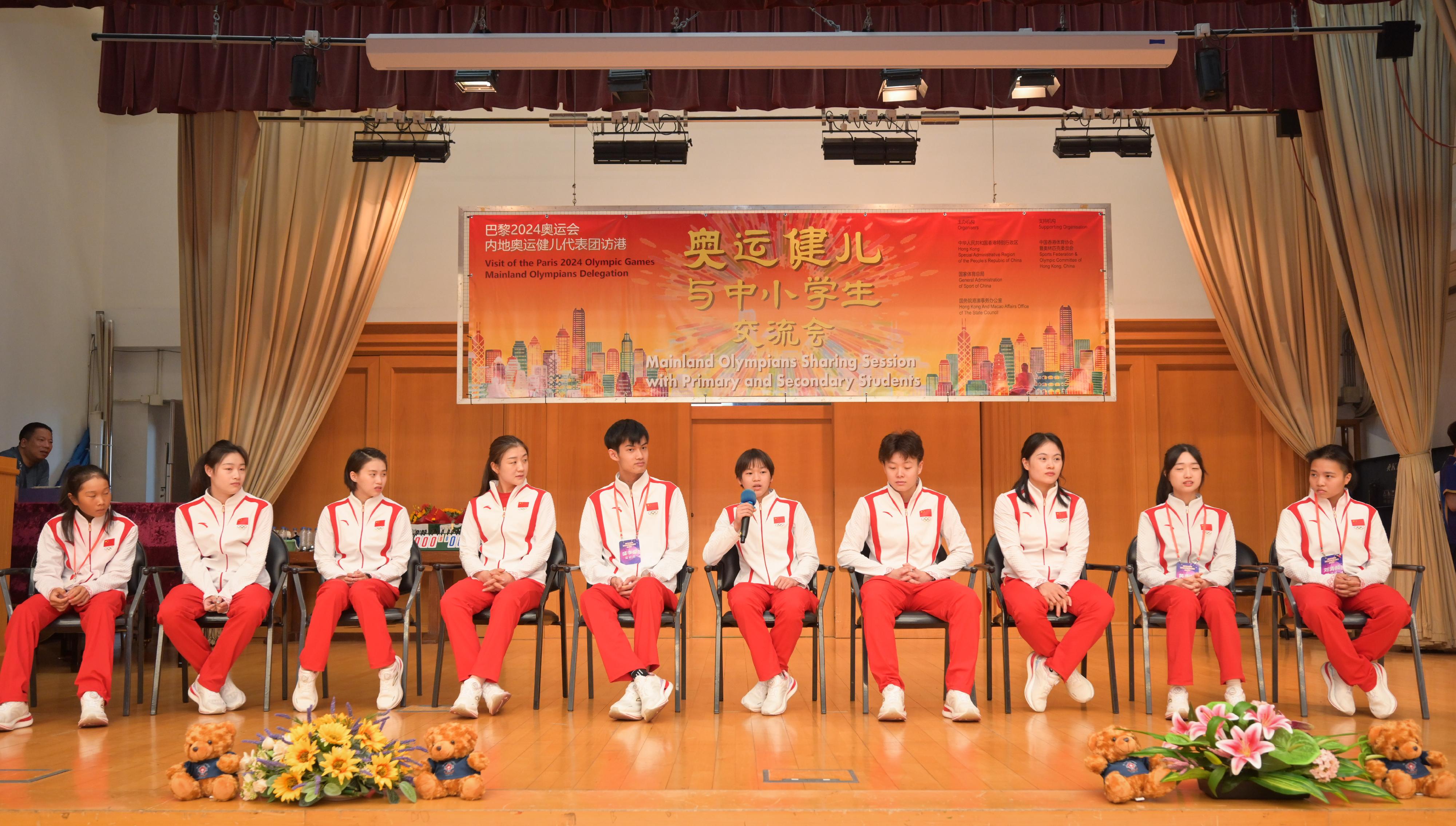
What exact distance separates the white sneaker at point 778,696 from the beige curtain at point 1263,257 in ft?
13.5

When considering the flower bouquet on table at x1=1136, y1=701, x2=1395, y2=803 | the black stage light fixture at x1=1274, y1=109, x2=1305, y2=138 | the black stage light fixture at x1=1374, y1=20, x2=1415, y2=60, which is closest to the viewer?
the flower bouquet on table at x1=1136, y1=701, x2=1395, y2=803

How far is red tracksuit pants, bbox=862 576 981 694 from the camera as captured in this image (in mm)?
4043

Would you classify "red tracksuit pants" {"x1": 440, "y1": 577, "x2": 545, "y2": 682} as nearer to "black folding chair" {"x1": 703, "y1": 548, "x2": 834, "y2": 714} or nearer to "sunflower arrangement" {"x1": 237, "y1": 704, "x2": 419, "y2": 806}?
"black folding chair" {"x1": 703, "y1": 548, "x2": 834, "y2": 714}

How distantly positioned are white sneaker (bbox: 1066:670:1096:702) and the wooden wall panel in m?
3.13

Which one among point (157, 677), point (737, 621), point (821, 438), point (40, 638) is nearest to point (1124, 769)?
point (737, 621)

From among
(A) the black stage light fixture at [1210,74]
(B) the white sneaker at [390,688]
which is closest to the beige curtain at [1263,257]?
(A) the black stage light fixture at [1210,74]

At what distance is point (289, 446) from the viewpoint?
691 centimetres

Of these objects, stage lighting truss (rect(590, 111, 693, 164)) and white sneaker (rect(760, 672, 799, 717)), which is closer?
white sneaker (rect(760, 672, 799, 717))

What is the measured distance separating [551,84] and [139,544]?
113 inches

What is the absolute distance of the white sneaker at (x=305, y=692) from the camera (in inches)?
161

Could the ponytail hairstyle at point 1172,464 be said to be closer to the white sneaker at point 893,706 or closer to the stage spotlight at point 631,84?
the white sneaker at point 893,706

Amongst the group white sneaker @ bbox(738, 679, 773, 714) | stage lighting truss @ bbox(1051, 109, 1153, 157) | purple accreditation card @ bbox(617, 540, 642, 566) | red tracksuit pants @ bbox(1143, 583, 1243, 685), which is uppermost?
stage lighting truss @ bbox(1051, 109, 1153, 157)

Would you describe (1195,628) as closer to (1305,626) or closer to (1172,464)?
(1305,626)

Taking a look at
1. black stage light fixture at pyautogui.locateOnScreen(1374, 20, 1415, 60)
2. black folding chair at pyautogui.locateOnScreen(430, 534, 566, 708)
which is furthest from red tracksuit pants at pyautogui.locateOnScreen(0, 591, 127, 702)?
black stage light fixture at pyautogui.locateOnScreen(1374, 20, 1415, 60)
